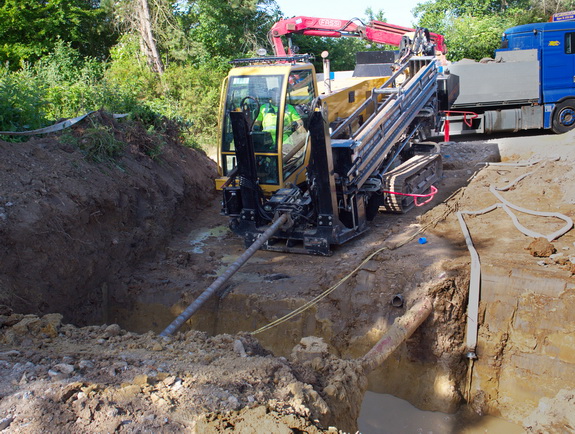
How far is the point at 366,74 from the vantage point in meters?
11.2

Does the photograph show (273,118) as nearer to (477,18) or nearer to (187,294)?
(187,294)

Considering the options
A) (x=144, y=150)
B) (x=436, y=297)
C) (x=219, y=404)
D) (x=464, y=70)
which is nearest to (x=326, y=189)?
(x=436, y=297)

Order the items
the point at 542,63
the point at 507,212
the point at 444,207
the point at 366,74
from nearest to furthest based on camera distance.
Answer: the point at 507,212 → the point at 444,207 → the point at 366,74 → the point at 542,63

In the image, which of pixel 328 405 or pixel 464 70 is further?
pixel 464 70

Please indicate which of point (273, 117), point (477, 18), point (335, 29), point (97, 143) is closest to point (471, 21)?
point (477, 18)

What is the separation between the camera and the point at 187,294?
7.03 metres

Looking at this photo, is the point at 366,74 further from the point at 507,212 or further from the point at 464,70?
the point at 507,212

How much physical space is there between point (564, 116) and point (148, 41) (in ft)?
39.7

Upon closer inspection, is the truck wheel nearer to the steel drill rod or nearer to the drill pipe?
the steel drill rod

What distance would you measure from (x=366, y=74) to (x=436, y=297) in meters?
6.29

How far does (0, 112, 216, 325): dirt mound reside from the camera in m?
6.45

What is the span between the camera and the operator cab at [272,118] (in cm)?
782

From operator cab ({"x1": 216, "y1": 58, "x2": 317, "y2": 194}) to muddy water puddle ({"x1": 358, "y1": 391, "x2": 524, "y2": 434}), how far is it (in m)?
3.43

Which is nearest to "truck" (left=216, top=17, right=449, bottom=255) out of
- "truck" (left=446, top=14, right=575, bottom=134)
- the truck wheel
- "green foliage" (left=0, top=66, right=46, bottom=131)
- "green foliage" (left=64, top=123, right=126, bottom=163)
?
"green foliage" (left=64, top=123, right=126, bottom=163)
